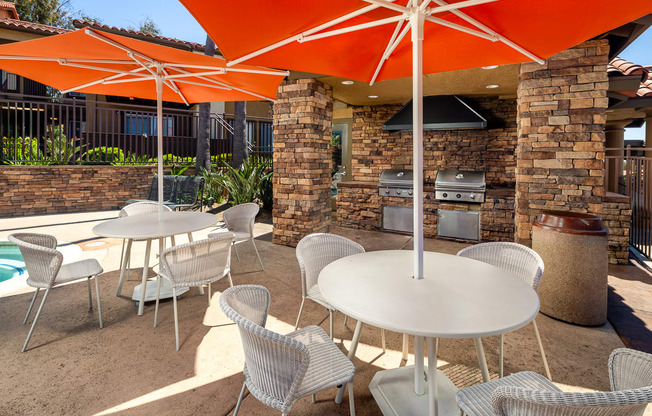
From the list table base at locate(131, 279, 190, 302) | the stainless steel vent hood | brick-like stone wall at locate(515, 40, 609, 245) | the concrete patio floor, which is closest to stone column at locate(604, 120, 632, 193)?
the stainless steel vent hood

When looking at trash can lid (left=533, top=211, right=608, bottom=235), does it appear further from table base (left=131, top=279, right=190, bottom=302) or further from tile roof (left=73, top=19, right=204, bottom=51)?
tile roof (left=73, top=19, right=204, bottom=51)

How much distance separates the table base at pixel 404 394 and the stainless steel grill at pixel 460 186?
4.32 m

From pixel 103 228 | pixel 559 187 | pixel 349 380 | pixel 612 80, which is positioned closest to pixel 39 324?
pixel 103 228

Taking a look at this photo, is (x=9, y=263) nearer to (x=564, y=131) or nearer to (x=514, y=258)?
(x=514, y=258)

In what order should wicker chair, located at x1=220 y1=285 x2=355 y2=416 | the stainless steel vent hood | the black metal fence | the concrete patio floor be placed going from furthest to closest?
1. the black metal fence
2. the stainless steel vent hood
3. the concrete patio floor
4. wicker chair, located at x1=220 y1=285 x2=355 y2=416

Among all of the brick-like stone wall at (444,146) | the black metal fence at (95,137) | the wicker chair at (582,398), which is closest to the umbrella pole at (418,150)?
the wicker chair at (582,398)

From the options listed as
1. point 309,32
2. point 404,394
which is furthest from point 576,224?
point 309,32

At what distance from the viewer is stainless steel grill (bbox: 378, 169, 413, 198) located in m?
6.59

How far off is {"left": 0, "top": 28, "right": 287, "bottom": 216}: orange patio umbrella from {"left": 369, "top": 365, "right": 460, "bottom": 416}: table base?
8.86 feet

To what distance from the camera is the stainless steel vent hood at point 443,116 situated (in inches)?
231

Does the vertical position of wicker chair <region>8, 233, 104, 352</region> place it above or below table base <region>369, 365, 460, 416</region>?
above

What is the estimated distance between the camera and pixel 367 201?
7016 millimetres

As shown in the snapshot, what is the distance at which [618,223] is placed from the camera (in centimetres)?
443

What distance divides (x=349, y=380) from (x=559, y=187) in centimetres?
365
